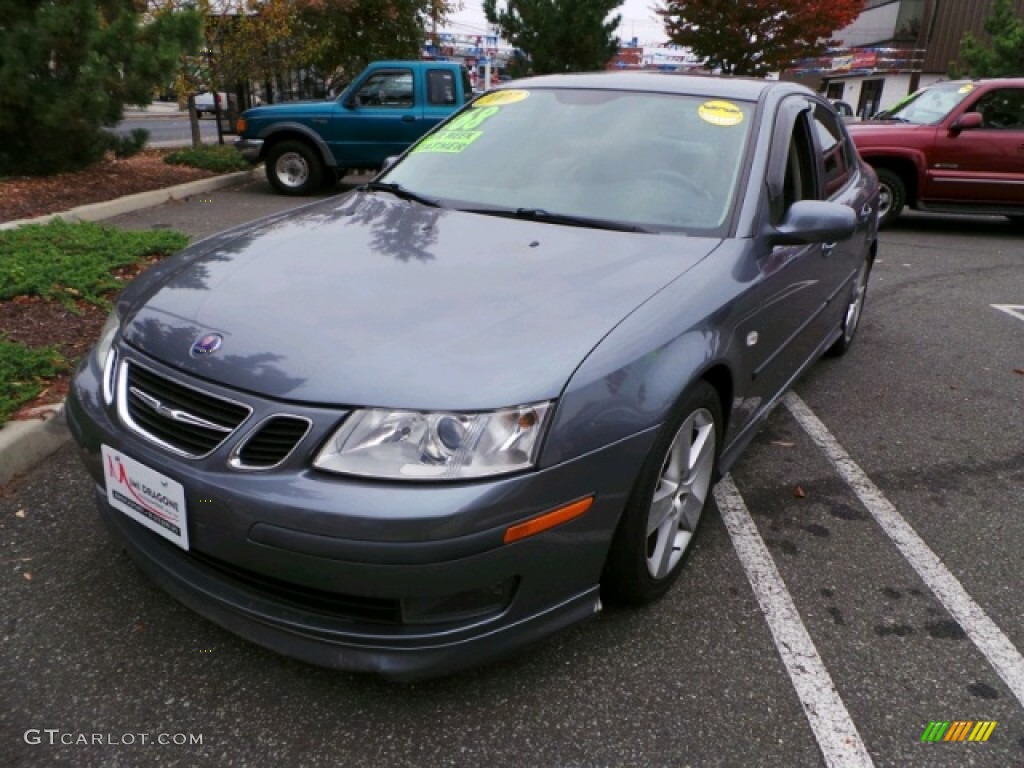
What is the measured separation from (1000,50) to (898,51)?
2198 cm

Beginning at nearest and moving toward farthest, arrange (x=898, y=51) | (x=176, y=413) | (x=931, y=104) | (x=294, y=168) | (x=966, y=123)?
(x=176, y=413)
(x=966, y=123)
(x=931, y=104)
(x=294, y=168)
(x=898, y=51)

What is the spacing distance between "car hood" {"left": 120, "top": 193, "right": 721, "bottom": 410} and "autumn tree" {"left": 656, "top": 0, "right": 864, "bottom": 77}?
72.7ft

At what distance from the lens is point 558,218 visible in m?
2.83

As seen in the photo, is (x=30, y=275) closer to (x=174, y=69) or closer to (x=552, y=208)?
(x=552, y=208)

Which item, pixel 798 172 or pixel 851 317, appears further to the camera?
pixel 851 317

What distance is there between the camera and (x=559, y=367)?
1.94 metres

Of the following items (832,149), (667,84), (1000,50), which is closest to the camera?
(667,84)

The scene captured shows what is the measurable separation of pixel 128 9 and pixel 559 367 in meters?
9.35

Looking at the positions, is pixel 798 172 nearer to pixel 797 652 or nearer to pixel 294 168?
pixel 797 652

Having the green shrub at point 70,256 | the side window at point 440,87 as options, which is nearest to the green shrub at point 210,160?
the side window at point 440,87

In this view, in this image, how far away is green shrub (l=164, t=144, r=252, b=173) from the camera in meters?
11.4

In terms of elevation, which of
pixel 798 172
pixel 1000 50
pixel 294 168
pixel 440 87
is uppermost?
pixel 1000 50

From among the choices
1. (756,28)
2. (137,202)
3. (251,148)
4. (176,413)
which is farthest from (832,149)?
(756,28)

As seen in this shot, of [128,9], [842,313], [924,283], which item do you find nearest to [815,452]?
[842,313]
